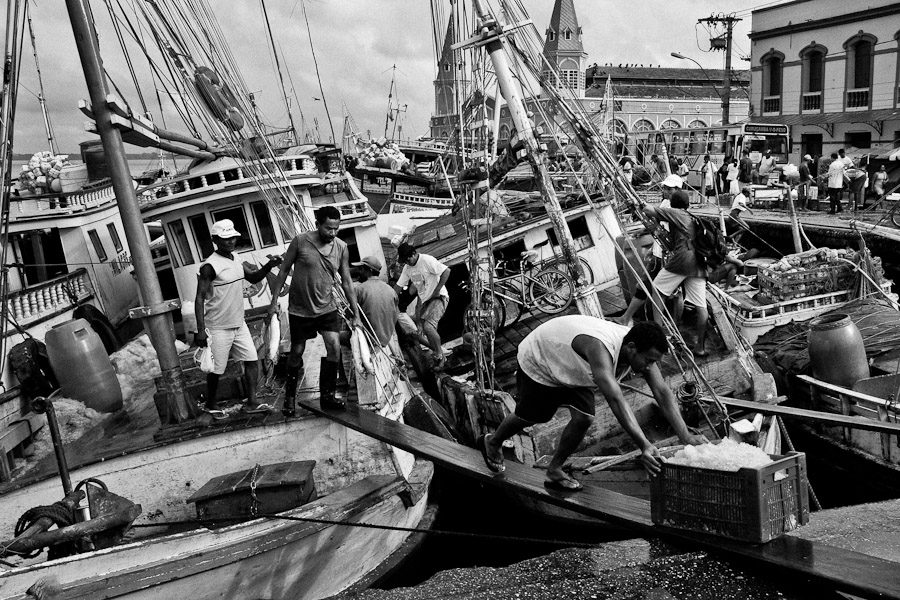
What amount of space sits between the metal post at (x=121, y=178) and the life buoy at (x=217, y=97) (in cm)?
149

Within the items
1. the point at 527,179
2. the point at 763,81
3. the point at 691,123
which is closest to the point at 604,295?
the point at 527,179

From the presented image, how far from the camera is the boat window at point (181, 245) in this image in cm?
1341

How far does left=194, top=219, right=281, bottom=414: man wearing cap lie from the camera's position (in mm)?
6809

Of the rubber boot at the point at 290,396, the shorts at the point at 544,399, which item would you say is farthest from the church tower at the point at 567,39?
the shorts at the point at 544,399

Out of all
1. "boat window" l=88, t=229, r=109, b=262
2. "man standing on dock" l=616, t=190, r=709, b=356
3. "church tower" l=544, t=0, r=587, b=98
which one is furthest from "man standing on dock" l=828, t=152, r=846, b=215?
"church tower" l=544, t=0, r=587, b=98

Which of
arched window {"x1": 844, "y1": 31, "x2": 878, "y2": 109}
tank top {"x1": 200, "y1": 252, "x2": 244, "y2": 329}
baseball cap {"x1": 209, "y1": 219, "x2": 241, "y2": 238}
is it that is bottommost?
tank top {"x1": 200, "y1": 252, "x2": 244, "y2": 329}

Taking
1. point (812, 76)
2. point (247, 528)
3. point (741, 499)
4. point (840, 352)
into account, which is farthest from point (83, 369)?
point (812, 76)

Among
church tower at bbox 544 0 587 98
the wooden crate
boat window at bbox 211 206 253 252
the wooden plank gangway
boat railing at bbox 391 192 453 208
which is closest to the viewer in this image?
the wooden plank gangway

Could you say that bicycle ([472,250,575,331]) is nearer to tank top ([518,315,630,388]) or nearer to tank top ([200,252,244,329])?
tank top ([200,252,244,329])

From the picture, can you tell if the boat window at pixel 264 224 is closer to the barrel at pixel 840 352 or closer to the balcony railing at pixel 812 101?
the barrel at pixel 840 352

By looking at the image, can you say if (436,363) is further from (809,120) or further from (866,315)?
(809,120)

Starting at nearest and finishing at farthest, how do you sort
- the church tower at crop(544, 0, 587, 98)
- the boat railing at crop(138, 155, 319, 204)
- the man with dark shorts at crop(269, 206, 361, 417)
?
the man with dark shorts at crop(269, 206, 361, 417) < the boat railing at crop(138, 155, 319, 204) < the church tower at crop(544, 0, 587, 98)

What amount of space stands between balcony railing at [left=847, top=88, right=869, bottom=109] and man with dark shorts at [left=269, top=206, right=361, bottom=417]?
1309 inches

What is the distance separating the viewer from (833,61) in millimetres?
33406
